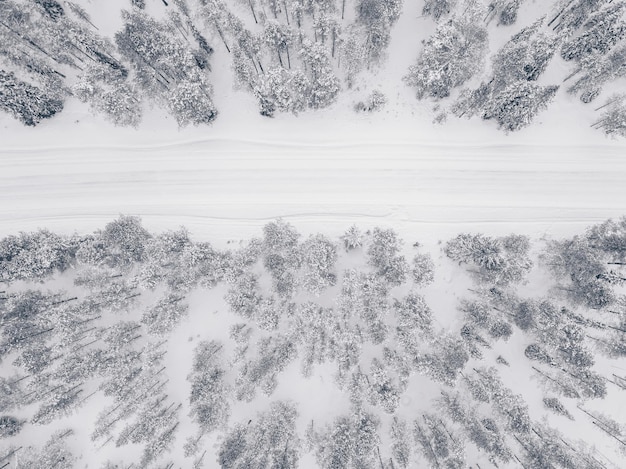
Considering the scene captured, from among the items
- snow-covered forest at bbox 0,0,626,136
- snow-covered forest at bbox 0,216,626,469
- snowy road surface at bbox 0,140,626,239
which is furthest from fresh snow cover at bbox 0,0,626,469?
snow-covered forest at bbox 0,0,626,136

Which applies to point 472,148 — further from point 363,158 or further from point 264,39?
point 264,39

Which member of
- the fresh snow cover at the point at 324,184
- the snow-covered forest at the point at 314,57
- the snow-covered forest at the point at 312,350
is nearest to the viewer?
the snow-covered forest at the point at 312,350

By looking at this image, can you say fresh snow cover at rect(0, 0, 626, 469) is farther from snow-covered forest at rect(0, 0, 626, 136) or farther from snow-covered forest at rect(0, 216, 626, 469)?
snow-covered forest at rect(0, 0, 626, 136)

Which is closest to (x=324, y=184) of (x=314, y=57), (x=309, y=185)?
(x=309, y=185)

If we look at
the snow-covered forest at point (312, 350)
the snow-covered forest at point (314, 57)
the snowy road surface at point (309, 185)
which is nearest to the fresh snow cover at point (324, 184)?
the snowy road surface at point (309, 185)

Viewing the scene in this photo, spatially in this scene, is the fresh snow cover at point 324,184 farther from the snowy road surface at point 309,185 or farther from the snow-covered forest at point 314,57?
the snow-covered forest at point 314,57

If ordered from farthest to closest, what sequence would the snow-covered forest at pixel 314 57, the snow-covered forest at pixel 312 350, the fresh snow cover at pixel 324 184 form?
the fresh snow cover at pixel 324 184 < the snow-covered forest at pixel 314 57 < the snow-covered forest at pixel 312 350
